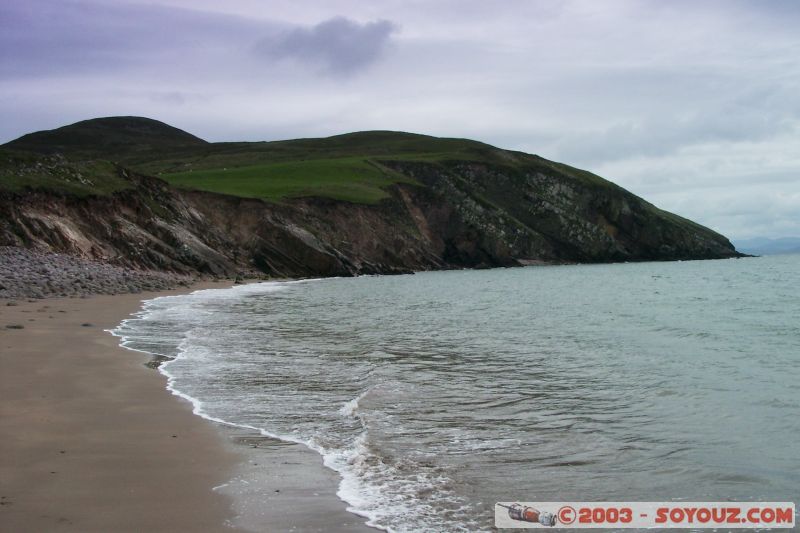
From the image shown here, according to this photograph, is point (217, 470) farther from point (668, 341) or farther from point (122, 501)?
point (668, 341)

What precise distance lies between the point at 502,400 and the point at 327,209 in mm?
72600

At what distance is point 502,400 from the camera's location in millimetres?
12953

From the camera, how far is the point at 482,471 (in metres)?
8.84

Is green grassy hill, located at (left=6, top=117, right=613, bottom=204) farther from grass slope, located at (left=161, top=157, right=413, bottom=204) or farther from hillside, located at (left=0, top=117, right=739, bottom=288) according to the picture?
hillside, located at (left=0, top=117, right=739, bottom=288)

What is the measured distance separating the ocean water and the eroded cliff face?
79.8 ft

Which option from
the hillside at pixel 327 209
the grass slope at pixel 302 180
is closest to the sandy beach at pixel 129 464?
the hillside at pixel 327 209

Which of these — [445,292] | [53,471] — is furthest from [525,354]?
[445,292]

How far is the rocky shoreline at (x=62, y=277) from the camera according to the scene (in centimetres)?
3148

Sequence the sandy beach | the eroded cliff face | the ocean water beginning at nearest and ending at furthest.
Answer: the sandy beach → the ocean water → the eroded cliff face

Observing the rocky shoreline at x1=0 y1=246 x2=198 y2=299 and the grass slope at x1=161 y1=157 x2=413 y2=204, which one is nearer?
the rocky shoreline at x1=0 y1=246 x2=198 y2=299

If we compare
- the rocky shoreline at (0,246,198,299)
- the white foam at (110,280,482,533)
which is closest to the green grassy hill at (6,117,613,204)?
the rocky shoreline at (0,246,198,299)

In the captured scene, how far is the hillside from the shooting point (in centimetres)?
5053

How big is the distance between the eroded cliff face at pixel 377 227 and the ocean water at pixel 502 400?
79.8 feet

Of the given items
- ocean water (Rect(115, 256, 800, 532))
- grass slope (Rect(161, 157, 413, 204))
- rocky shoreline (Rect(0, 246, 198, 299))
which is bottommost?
ocean water (Rect(115, 256, 800, 532))
